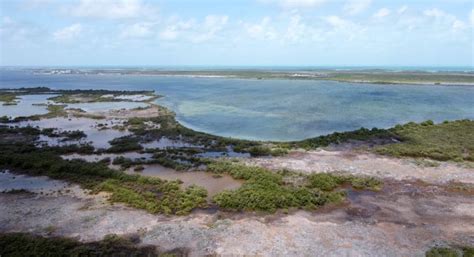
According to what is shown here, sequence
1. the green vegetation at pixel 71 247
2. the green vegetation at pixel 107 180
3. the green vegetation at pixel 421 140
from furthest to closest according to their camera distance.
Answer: the green vegetation at pixel 421 140, the green vegetation at pixel 107 180, the green vegetation at pixel 71 247

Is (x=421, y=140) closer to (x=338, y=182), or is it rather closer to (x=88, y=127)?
(x=338, y=182)

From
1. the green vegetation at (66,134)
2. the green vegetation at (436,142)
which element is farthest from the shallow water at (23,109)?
the green vegetation at (436,142)

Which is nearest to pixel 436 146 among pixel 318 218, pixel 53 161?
pixel 318 218

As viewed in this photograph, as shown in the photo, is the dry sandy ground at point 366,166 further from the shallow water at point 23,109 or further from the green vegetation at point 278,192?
the shallow water at point 23,109

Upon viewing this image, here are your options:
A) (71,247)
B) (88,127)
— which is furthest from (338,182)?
(88,127)

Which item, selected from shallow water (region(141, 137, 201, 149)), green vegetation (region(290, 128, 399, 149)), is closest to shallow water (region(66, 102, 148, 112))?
shallow water (region(141, 137, 201, 149))

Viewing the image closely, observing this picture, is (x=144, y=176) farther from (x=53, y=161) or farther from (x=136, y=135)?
(x=136, y=135)

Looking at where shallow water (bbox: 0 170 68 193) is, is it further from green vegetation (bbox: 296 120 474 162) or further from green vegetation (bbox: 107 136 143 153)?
green vegetation (bbox: 296 120 474 162)
